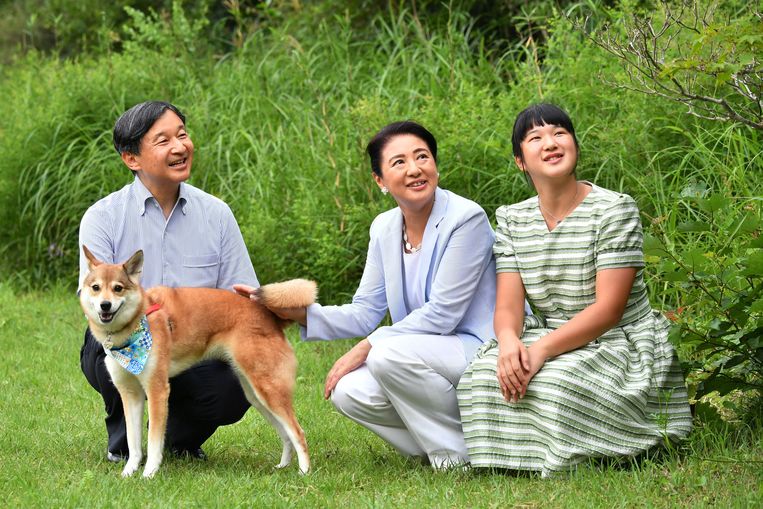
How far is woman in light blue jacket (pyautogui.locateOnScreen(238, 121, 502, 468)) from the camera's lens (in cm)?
403

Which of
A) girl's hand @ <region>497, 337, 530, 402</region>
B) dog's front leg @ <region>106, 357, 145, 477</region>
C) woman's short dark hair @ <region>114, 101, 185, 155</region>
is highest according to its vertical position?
woman's short dark hair @ <region>114, 101, 185, 155</region>

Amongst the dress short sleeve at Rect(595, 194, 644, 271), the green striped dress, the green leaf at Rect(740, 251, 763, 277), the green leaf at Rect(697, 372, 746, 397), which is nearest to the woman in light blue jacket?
the green striped dress

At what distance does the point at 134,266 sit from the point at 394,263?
3.53 ft

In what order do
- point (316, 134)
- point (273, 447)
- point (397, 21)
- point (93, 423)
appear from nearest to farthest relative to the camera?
point (273, 447), point (93, 423), point (316, 134), point (397, 21)

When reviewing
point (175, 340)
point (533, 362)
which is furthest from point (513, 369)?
point (175, 340)

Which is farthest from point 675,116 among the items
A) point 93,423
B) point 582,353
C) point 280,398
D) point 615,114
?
point 93,423

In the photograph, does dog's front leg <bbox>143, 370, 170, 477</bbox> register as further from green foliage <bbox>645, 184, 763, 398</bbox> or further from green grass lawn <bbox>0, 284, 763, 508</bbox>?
green foliage <bbox>645, 184, 763, 398</bbox>

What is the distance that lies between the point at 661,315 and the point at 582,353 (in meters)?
0.50

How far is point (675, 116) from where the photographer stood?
6.43 metres

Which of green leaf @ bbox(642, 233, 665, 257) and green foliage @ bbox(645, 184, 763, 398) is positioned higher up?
green leaf @ bbox(642, 233, 665, 257)

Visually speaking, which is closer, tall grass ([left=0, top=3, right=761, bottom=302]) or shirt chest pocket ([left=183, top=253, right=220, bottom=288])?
shirt chest pocket ([left=183, top=253, right=220, bottom=288])

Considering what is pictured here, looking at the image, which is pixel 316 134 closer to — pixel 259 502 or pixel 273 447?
pixel 273 447

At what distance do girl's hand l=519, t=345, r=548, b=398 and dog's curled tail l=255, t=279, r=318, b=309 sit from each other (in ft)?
3.26

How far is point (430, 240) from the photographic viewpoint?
420cm
